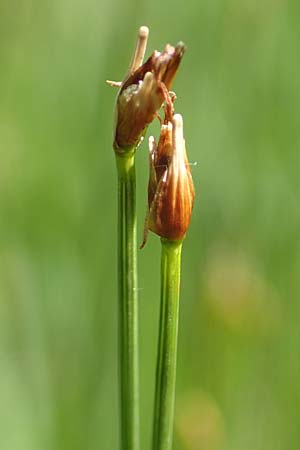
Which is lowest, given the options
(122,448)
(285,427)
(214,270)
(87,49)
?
(285,427)

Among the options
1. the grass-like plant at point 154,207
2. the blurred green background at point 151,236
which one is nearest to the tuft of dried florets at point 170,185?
the grass-like plant at point 154,207

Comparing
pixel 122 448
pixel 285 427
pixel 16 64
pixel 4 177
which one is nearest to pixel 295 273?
pixel 285 427

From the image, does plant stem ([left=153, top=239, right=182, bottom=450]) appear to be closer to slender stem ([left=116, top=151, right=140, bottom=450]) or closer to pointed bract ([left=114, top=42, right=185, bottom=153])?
slender stem ([left=116, top=151, right=140, bottom=450])

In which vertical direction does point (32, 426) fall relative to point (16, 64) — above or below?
below

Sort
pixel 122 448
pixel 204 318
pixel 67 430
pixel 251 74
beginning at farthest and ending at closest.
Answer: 1. pixel 251 74
2. pixel 204 318
3. pixel 67 430
4. pixel 122 448

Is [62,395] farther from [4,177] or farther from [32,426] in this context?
[4,177]

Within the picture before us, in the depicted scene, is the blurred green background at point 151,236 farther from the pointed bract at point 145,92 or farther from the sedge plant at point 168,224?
the pointed bract at point 145,92

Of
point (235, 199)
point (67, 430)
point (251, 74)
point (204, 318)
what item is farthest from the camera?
point (251, 74)
